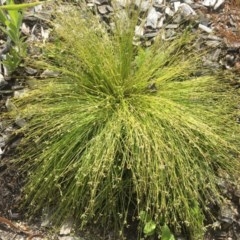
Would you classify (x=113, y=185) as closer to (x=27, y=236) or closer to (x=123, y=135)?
(x=123, y=135)

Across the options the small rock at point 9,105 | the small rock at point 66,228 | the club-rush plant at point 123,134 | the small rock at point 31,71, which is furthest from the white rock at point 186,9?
the small rock at point 66,228

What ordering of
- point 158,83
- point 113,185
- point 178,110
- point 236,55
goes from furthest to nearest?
point 236,55
point 158,83
point 178,110
point 113,185

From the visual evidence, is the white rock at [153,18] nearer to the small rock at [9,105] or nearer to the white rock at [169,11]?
the white rock at [169,11]

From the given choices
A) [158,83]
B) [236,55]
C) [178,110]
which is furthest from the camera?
[236,55]

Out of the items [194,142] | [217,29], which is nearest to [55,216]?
[194,142]

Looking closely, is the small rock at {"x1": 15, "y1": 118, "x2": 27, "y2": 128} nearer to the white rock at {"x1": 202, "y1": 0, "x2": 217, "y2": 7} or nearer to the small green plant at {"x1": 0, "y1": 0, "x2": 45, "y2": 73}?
the small green plant at {"x1": 0, "y1": 0, "x2": 45, "y2": 73}

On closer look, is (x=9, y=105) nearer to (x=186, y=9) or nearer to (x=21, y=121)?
(x=21, y=121)

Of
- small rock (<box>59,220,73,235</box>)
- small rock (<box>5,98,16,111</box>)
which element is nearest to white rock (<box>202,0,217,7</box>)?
small rock (<box>5,98,16,111</box>)

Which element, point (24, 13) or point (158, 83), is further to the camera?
point (24, 13)
